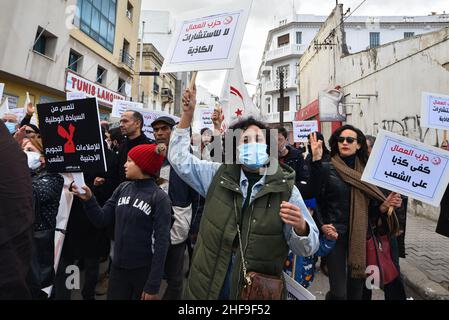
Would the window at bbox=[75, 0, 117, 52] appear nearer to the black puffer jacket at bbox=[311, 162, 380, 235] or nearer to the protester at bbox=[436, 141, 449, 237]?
the black puffer jacket at bbox=[311, 162, 380, 235]

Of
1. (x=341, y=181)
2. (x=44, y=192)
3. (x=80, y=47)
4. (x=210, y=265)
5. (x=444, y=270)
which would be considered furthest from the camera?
(x=80, y=47)

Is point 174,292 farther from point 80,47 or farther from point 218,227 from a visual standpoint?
point 80,47

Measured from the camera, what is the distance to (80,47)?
565 inches

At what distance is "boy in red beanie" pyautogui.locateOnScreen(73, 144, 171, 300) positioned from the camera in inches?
93.7

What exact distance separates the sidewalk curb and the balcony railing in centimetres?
3644

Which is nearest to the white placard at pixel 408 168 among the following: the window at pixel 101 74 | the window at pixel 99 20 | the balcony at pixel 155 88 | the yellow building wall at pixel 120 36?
the yellow building wall at pixel 120 36

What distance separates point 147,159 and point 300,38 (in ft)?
132

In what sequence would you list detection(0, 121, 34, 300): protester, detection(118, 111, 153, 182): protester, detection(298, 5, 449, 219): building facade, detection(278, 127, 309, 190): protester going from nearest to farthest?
1. detection(0, 121, 34, 300): protester
2. detection(118, 111, 153, 182): protester
3. detection(278, 127, 309, 190): protester
4. detection(298, 5, 449, 219): building facade

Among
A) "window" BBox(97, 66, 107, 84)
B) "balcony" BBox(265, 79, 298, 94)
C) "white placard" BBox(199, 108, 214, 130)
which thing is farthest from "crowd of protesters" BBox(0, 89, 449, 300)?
"balcony" BBox(265, 79, 298, 94)

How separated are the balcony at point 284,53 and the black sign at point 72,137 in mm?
38094

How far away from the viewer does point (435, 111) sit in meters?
4.15

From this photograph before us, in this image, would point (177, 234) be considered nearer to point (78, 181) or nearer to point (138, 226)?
point (138, 226)
